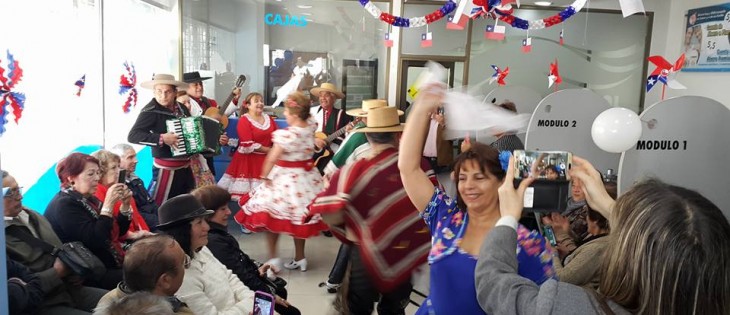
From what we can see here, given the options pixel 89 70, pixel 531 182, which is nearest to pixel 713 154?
pixel 531 182

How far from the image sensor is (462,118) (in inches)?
74.7

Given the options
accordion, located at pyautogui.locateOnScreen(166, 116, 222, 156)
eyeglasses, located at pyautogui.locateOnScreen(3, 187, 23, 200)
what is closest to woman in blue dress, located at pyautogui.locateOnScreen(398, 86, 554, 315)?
eyeglasses, located at pyautogui.locateOnScreen(3, 187, 23, 200)

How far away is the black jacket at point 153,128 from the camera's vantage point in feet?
14.2

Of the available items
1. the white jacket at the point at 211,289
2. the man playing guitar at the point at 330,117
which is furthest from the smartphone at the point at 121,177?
the man playing guitar at the point at 330,117

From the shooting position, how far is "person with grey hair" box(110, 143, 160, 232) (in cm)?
360

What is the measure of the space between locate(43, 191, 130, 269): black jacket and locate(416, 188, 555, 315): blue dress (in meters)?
1.72

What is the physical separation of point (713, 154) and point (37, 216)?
11.6ft

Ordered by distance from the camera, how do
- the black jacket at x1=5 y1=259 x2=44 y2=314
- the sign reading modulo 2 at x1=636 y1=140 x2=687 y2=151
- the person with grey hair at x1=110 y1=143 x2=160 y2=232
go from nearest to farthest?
the black jacket at x1=5 y1=259 x2=44 y2=314 < the sign reading modulo 2 at x1=636 y1=140 x2=687 y2=151 < the person with grey hair at x1=110 y1=143 x2=160 y2=232

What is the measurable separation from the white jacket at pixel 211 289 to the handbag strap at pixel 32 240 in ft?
2.21

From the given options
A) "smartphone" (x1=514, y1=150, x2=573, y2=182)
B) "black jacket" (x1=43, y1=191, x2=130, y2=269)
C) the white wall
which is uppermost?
the white wall

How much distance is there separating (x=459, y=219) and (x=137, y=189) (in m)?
2.57

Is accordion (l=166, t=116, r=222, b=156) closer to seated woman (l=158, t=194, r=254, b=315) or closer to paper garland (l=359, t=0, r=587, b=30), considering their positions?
paper garland (l=359, t=0, r=587, b=30)

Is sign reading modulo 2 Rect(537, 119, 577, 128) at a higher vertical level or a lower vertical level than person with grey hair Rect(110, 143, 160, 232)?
higher

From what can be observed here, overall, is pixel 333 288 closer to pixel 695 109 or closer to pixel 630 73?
pixel 695 109
